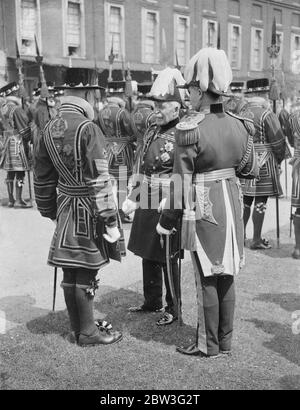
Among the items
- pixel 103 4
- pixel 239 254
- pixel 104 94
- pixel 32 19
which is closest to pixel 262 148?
pixel 239 254

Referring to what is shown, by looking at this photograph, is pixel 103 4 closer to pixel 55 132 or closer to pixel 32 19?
pixel 32 19

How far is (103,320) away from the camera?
14.2 feet

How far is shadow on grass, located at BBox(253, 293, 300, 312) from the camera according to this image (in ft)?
15.7

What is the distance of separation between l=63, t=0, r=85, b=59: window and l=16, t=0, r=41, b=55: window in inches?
55.0

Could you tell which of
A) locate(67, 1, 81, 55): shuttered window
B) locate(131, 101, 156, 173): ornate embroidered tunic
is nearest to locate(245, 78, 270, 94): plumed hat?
locate(131, 101, 156, 173): ornate embroidered tunic

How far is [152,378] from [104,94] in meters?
7.38

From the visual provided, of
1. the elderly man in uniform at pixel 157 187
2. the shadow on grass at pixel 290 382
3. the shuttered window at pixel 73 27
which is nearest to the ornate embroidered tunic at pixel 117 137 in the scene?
the elderly man in uniform at pixel 157 187

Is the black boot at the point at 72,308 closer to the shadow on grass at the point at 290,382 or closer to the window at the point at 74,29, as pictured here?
the shadow on grass at the point at 290,382

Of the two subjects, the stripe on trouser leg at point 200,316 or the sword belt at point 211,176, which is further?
the stripe on trouser leg at point 200,316

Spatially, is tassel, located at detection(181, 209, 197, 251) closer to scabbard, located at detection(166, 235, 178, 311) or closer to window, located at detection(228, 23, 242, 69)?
scabbard, located at detection(166, 235, 178, 311)

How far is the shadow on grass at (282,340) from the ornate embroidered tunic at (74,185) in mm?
1446

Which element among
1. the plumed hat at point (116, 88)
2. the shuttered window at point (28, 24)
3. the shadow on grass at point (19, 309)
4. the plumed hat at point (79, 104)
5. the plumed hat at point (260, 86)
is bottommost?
the shadow on grass at point (19, 309)

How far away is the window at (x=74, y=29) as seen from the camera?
2242 cm
